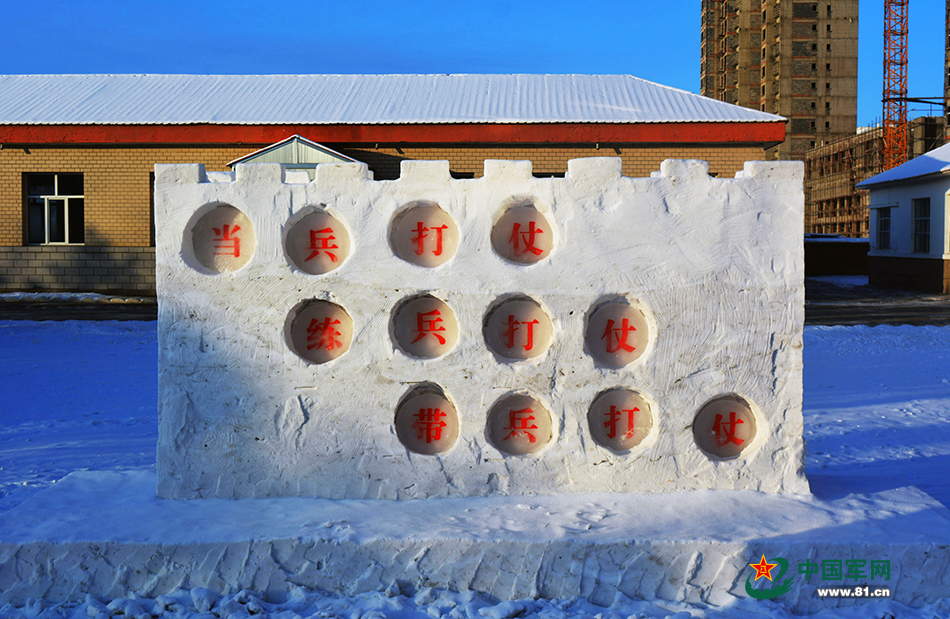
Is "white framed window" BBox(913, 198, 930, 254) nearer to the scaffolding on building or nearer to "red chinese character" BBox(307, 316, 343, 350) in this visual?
"red chinese character" BBox(307, 316, 343, 350)

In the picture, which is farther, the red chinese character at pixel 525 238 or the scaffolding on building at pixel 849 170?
the scaffolding on building at pixel 849 170

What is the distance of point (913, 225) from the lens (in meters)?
17.9

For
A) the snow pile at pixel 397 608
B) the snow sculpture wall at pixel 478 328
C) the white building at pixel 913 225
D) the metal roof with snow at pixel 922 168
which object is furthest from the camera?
the white building at pixel 913 225

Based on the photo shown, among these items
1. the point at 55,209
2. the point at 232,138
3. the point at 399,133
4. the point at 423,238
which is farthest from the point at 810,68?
the point at 423,238

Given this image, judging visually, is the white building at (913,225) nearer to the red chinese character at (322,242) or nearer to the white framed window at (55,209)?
the red chinese character at (322,242)

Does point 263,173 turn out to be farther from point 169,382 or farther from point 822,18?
point 822,18

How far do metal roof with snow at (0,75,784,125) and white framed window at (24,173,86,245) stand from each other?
134 cm

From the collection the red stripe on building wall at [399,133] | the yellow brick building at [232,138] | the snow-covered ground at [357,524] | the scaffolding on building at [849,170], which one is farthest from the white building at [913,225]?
the scaffolding on building at [849,170]

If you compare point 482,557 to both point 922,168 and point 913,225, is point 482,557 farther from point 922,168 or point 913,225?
point 913,225

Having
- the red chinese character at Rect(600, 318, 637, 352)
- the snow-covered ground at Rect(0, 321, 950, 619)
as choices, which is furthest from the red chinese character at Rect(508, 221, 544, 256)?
the snow-covered ground at Rect(0, 321, 950, 619)

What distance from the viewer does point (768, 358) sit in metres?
3.10

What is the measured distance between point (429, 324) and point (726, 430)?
137 cm

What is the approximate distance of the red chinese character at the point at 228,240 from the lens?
3146 mm

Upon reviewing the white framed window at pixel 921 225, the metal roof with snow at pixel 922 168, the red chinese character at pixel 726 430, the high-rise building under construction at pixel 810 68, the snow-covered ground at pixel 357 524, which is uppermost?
the high-rise building under construction at pixel 810 68
